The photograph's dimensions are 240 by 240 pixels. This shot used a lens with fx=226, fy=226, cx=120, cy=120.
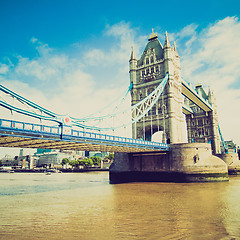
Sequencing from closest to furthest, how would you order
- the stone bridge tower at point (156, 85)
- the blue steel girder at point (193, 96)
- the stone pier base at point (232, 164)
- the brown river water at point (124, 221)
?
the brown river water at point (124, 221) → the stone bridge tower at point (156, 85) → the stone pier base at point (232, 164) → the blue steel girder at point (193, 96)

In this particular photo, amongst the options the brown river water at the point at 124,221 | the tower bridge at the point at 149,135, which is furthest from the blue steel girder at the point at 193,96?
the brown river water at the point at 124,221

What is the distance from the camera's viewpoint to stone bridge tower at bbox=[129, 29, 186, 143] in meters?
35.5

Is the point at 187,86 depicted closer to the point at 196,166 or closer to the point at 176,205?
the point at 196,166

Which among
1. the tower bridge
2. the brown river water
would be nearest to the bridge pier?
the tower bridge

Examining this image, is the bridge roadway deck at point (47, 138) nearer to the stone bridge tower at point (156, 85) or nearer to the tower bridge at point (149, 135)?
the tower bridge at point (149, 135)

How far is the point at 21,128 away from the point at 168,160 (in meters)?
20.1

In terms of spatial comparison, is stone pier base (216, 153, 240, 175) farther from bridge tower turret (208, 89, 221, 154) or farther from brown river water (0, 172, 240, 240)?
brown river water (0, 172, 240, 240)

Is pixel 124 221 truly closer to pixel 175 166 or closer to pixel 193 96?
pixel 175 166

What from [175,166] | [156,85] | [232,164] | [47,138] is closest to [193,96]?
[156,85]

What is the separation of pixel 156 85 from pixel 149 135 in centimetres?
875

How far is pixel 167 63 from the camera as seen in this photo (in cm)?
3712

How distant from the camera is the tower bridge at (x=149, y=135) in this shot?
17609mm

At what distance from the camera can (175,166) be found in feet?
94.5

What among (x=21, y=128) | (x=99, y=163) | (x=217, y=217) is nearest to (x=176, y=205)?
(x=217, y=217)
